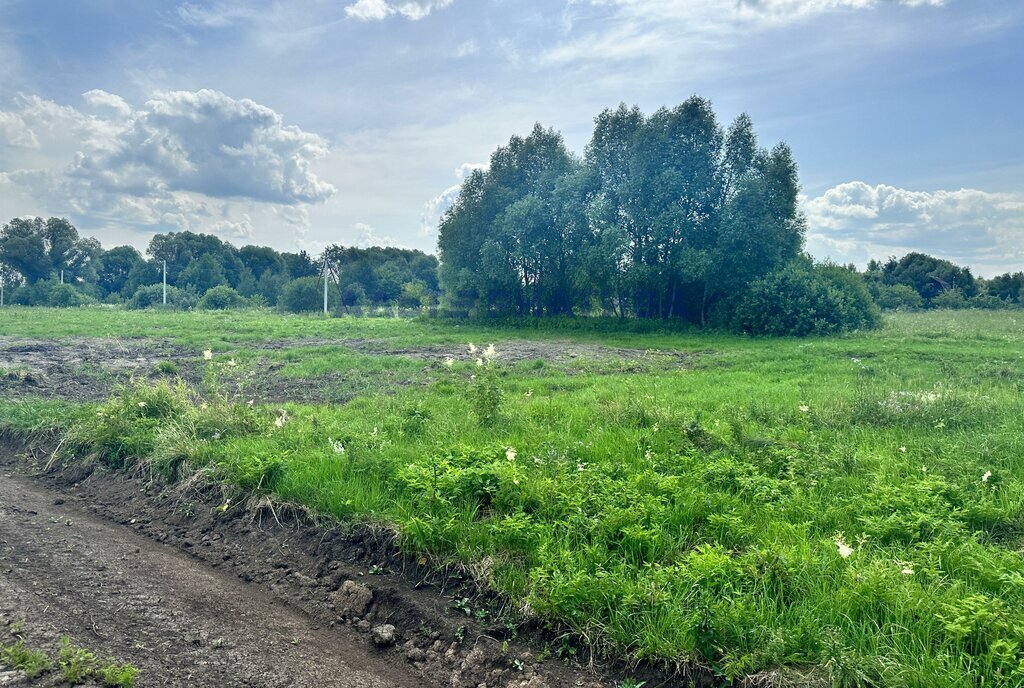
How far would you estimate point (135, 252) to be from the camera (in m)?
107

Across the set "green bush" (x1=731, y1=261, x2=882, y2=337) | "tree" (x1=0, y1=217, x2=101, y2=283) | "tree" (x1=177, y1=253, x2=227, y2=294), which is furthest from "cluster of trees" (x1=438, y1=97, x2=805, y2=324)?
"tree" (x1=0, y1=217, x2=101, y2=283)

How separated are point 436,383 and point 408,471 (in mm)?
6156

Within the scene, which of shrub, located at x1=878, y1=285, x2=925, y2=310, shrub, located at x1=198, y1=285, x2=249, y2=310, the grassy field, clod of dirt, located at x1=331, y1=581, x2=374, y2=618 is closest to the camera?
the grassy field

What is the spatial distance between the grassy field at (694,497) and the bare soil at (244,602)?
→ 0.28 m

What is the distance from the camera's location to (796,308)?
27375 millimetres

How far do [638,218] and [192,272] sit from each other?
83.3 metres

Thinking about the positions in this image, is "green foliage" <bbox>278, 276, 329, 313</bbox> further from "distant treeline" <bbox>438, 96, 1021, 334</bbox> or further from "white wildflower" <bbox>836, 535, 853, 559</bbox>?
"white wildflower" <bbox>836, 535, 853, 559</bbox>

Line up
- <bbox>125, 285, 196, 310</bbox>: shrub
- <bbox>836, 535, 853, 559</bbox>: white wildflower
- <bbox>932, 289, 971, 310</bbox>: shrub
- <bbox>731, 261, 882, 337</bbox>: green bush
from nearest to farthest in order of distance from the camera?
<bbox>836, 535, 853, 559</bbox>: white wildflower → <bbox>731, 261, 882, 337</bbox>: green bush → <bbox>932, 289, 971, 310</bbox>: shrub → <bbox>125, 285, 196, 310</bbox>: shrub

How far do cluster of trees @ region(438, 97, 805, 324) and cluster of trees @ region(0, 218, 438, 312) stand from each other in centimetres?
3075

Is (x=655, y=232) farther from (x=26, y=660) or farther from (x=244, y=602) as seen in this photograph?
(x=26, y=660)

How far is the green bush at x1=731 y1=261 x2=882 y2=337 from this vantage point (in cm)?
2723

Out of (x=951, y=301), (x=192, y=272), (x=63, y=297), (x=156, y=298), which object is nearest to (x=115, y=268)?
(x=192, y=272)

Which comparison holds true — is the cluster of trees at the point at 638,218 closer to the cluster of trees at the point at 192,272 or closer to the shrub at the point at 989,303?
the cluster of trees at the point at 192,272

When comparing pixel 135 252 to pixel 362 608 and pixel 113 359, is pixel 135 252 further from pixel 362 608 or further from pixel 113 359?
pixel 362 608
